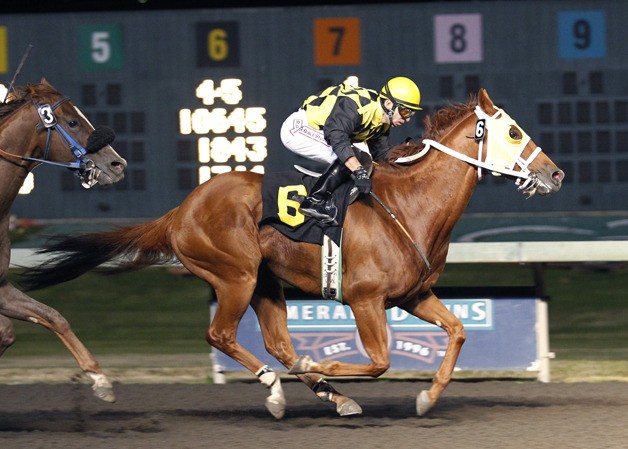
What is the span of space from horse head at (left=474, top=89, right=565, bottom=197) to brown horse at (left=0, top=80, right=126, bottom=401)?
166 cm

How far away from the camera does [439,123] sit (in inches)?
232

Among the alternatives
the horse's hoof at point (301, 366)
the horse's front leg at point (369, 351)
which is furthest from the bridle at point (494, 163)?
the horse's hoof at point (301, 366)

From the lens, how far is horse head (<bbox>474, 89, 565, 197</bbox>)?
5.70 meters

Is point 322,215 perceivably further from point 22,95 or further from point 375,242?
point 22,95

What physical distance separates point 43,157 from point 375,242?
1519mm

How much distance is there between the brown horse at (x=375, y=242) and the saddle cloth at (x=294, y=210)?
4 centimetres

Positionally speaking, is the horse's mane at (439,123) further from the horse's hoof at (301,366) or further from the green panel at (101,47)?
the green panel at (101,47)

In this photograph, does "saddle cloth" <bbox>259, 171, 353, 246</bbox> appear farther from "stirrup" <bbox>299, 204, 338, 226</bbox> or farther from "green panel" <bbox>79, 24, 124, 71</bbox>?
"green panel" <bbox>79, 24, 124, 71</bbox>

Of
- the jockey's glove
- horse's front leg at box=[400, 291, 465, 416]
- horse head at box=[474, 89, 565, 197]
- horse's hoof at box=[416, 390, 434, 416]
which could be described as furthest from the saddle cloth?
horse's hoof at box=[416, 390, 434, 416]

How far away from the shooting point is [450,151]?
18.9 ft

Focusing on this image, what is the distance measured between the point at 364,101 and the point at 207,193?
858mm

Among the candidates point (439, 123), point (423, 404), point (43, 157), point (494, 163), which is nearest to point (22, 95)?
point (43, 157)

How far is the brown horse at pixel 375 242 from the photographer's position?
555 centimetres

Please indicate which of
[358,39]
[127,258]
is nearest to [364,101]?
[127,258]
